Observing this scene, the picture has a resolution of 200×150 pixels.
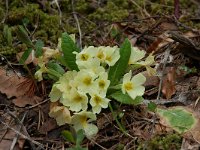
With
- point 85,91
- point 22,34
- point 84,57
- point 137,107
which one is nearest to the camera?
point 85,91

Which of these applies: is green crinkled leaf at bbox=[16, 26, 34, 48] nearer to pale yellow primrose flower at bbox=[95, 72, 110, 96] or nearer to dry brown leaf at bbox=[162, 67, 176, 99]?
pale yellow primrose flower at bbox=[95, 72, 110, 96]

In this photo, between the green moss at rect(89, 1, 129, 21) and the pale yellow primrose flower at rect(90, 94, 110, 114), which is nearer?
the pale yellow primrose flower at rect(90, 94, 110, 114)

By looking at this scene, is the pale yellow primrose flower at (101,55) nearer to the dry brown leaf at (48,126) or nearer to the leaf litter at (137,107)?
the leaf litter at (137,107)

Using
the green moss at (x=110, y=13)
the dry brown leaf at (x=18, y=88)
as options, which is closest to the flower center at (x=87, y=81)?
the dry brown leaf at (x=18, y=88)

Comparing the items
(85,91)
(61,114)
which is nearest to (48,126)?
(61,114)

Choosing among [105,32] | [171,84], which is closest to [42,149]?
[171,84]

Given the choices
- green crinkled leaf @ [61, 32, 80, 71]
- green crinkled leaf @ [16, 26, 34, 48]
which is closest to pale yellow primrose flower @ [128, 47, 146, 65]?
green crinkled leaf @ [61, 32, 80, 71]

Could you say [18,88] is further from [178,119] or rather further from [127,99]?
[178,119]
